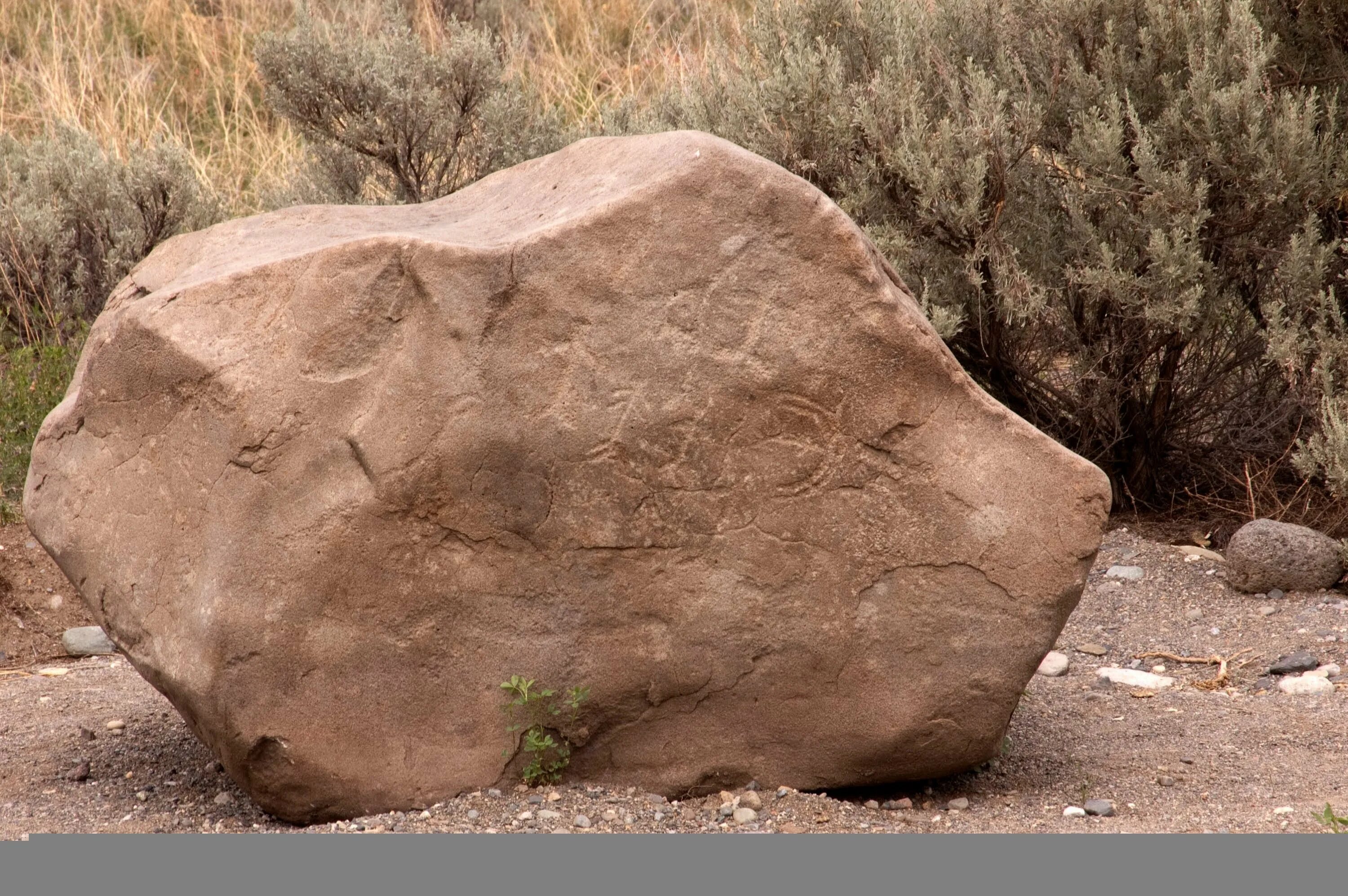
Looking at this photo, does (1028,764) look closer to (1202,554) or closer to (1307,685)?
(1307,685)

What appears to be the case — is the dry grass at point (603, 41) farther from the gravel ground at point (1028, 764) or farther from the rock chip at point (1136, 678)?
the rock chip at point (1136, 678)

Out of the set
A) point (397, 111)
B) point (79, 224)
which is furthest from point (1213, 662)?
point (79, 224)

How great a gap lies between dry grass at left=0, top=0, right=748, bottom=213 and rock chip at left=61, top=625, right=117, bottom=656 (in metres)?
4.25

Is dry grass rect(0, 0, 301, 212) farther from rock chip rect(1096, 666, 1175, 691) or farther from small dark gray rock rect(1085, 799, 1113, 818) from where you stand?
small dark gray rock rect(1085, 799, 1113, 818)

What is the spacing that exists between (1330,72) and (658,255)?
3516 millimetres

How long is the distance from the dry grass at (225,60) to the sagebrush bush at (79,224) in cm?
117

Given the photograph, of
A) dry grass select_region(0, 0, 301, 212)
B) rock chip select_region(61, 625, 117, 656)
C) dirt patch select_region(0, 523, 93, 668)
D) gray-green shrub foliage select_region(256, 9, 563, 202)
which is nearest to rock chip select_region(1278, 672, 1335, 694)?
rock chip select_region(61, 625, 117, 656)

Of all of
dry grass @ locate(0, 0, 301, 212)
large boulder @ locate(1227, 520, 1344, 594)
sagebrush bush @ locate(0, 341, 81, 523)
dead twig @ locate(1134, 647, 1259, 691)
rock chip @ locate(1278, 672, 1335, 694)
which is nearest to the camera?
rock chip @ locate(1278, 672, 1335, 694)

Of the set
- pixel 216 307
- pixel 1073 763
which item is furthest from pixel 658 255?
pixel 1073 763

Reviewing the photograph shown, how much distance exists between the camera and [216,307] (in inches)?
118

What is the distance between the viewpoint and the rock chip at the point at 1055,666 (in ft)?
14.4

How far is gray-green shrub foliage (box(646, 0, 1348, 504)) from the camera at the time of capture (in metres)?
4.93

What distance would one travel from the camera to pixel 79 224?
24.4 feet

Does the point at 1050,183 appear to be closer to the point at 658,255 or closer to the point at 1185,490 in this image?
the point at 1185,490
